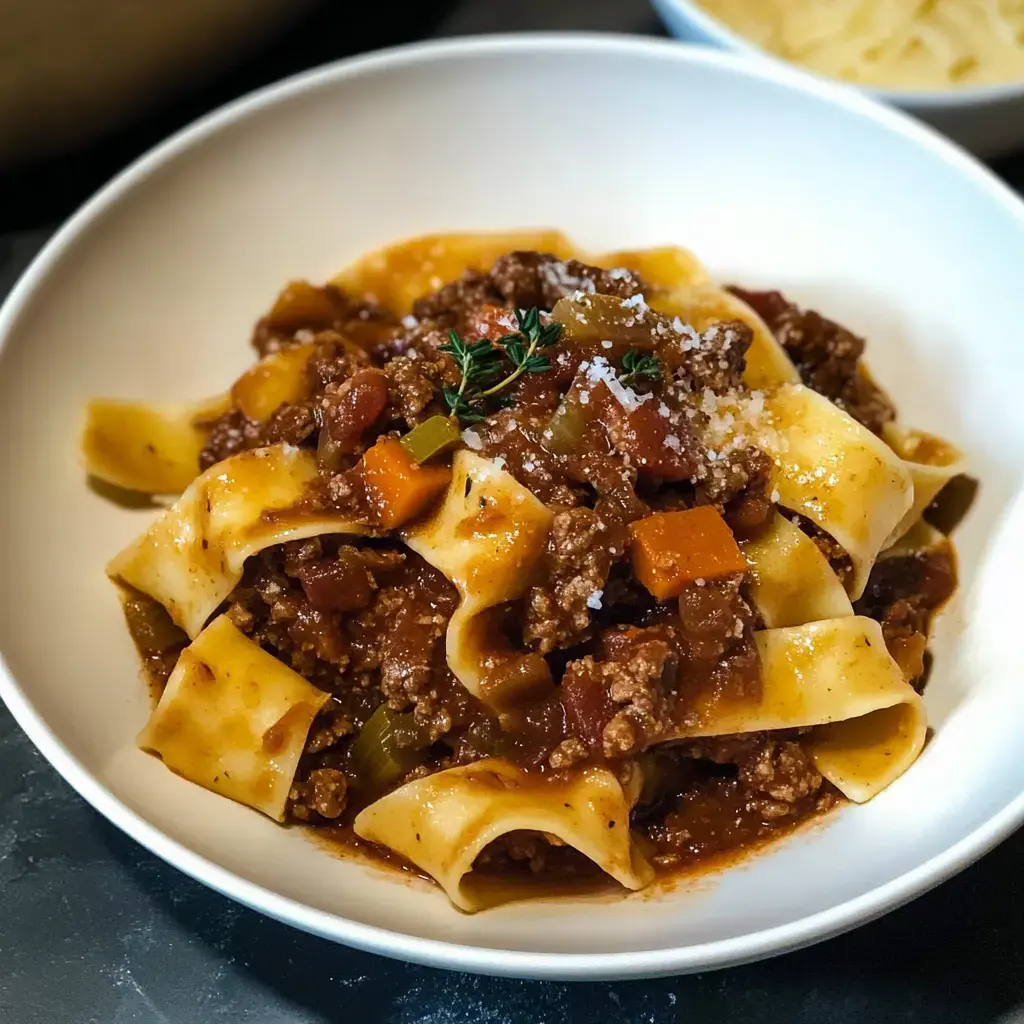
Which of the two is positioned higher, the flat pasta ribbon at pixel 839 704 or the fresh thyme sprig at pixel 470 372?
the fresh thyme sprig at pixel 470 372

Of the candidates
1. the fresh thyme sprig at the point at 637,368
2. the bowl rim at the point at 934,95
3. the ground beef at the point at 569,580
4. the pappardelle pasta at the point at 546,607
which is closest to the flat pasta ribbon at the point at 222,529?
the pappardelle pasta at the point at 546,607

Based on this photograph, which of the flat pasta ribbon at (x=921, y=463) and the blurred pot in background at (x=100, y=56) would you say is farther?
the blurred pot in background at (x=100, y=56)

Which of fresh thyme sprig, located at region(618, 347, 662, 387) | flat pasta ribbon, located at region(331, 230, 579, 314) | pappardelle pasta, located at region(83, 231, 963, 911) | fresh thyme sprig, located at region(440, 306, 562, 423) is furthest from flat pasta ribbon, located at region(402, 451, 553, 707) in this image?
flat pasta ribbon, located at region(331, 230, 579, 314)

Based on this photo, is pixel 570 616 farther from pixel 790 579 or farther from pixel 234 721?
pixel 234 721

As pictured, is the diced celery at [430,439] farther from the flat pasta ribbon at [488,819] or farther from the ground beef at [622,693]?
the flat pasta ribbon at [488,819]

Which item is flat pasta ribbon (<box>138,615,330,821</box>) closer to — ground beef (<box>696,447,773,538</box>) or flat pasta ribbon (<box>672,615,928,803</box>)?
flat pasta ribbon (<box>672,615,928,803</box>)

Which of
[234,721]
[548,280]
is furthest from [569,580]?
[548,280]

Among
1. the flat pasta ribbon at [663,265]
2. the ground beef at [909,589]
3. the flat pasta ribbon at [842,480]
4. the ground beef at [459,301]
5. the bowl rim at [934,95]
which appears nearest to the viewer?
the flat pasta ribbon at [842,480]
